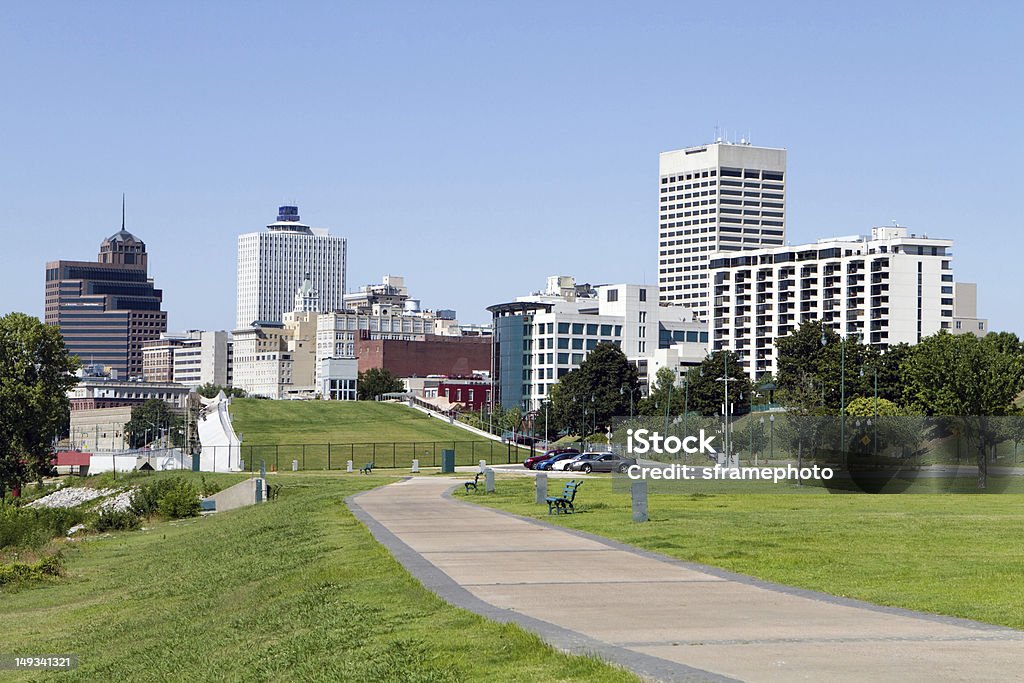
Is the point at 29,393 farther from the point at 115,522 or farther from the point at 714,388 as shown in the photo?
the point at 714,388

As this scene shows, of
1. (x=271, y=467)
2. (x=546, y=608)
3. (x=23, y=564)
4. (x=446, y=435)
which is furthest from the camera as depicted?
(x=446, y=435)

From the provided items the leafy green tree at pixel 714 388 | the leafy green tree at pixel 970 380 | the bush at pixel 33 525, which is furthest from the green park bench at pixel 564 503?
the leafy green tree at pixel 714 388

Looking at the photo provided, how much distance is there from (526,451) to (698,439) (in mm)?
79278

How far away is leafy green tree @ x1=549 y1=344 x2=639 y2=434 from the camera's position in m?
170

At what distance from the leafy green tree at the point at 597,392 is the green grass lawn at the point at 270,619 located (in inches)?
4862

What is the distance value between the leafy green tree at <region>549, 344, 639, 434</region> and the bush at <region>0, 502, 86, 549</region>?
9916 cm

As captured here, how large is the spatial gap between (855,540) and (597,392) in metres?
141

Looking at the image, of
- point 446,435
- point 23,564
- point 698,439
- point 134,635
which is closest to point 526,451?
point 446,435

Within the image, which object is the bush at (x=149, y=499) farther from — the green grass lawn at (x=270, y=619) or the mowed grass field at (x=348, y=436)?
the mowed grass field at (x=348, y=436)

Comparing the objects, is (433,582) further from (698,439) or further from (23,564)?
(698,439)

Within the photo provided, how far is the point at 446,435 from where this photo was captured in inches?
5792

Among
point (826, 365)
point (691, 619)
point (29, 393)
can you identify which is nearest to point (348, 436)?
point (29, 393)

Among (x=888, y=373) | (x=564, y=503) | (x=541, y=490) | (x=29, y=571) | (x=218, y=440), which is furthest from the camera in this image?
(x=888, y=373)

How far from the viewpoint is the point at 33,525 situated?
214 ft
